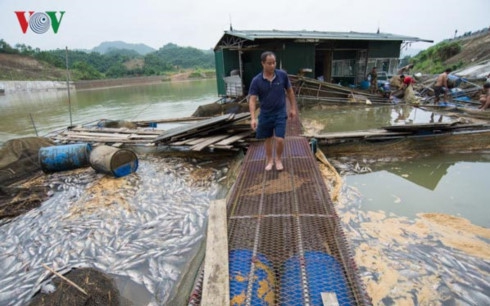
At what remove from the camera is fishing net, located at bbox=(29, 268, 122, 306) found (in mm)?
2750

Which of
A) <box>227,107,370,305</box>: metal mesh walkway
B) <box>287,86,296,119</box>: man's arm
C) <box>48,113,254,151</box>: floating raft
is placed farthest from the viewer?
<box>48,113,254,151</box>: floating raft

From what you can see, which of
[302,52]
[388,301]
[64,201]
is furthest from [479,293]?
[302,52]

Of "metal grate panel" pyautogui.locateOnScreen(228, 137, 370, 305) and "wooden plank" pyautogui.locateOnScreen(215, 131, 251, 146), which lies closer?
"metal grate panel" pyautogui.locateOnScreen(228, 137, 370, 305)

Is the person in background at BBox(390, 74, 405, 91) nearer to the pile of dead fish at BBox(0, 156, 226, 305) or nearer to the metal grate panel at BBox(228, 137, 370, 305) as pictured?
the metal grate panel at BBox(228, 137, 370, 305)

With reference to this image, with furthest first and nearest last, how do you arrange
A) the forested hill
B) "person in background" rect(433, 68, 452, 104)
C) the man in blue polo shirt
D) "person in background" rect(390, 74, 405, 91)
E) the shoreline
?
the forested hill
the shoreline
"person in background" rect(390, 74, 405, 91)
"person in background" rect(433, 68, 452, 104)
the man in blue polo shirt

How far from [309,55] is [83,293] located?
54.3 feet

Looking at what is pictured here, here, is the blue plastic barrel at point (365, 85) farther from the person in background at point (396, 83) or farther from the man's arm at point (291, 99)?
the man's arm at point (291, 99)

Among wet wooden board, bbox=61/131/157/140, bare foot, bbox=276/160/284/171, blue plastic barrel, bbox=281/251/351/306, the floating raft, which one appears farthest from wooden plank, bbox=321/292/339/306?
wet wooden board, bbox=61/131/157/140

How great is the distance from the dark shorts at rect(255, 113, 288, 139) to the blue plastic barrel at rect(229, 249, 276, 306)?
2188mm

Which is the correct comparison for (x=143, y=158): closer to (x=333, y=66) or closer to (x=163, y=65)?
(x=333, y=66)

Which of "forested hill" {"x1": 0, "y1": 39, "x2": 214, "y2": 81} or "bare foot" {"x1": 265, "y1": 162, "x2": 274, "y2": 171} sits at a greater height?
"forested hill" {"x1": 0, "y1": 39, "x2": 214, "y2": 81}

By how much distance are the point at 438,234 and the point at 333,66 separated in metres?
16.9

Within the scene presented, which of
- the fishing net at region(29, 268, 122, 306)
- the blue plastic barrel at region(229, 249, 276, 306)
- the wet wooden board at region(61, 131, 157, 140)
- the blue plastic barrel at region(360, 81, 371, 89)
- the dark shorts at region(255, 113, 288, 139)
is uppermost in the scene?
the blue plastic barrel at region(360, 81, 371, 89)

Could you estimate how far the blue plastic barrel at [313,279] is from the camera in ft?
7.36
